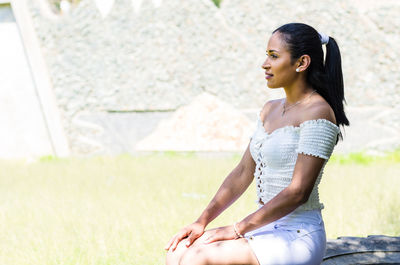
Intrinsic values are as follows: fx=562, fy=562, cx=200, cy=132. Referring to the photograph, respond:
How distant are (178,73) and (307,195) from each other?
797cm

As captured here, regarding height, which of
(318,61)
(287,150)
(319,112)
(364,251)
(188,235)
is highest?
(318,61)

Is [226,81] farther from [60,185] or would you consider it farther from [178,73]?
[60,185]

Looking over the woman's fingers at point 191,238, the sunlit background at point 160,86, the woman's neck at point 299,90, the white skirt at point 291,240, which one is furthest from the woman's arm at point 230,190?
the sunlit background at point 160,86

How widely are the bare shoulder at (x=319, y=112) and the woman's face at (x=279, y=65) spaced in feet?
0.53

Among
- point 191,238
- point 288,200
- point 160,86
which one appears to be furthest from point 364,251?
point 160,86

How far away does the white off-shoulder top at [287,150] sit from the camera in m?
2.24

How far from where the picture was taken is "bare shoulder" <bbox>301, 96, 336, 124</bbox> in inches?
90.5

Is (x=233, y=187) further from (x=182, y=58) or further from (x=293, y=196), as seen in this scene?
(x=182, y=58)

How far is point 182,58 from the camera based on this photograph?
32.9 ft

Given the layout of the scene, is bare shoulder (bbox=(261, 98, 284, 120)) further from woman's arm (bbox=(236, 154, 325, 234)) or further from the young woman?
woman's arm (bbox=(236, 154, 325, 234))

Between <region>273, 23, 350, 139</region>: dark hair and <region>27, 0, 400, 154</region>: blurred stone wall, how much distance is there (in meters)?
7.21

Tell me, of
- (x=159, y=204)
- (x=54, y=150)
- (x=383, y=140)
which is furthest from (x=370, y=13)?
(x=54, y=150)

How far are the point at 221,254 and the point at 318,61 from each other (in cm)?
92

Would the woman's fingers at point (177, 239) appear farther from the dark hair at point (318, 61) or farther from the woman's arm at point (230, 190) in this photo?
the dark hair at point (318, 61)
